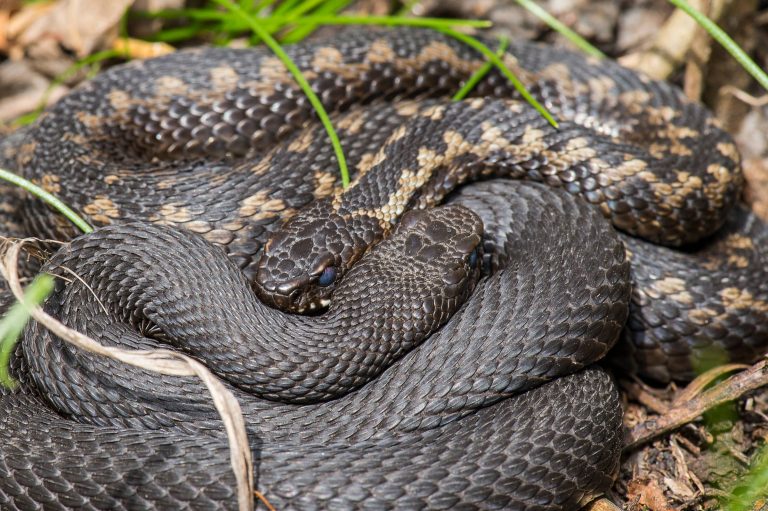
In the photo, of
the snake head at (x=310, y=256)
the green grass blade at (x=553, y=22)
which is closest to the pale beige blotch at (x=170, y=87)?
the snake head at (x=310, y=256)

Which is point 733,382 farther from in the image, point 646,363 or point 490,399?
point 490,399

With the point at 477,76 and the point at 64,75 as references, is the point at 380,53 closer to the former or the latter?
the point at 477,76

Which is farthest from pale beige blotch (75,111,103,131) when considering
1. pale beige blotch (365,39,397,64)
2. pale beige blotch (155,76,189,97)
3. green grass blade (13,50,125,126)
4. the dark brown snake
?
pale beige blotch (365,39,397,64)

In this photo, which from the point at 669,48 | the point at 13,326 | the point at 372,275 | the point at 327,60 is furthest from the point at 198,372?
the point at 669,48

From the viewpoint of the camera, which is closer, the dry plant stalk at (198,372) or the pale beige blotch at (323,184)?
the dry plant stalk at (198,372)

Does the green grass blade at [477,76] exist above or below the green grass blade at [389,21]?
below

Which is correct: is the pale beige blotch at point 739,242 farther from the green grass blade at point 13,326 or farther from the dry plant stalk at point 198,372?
the green grass blade at point 13,326

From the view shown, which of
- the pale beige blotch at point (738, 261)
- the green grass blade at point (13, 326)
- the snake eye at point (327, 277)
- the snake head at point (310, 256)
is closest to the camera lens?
the green grass blade at point (13, 326)
